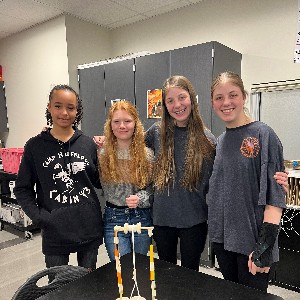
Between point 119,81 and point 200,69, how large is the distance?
3.23 feet

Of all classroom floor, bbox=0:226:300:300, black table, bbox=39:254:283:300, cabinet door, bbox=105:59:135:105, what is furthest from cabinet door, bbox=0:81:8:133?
black table, bbox=39:254:283:300

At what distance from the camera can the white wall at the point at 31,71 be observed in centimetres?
358

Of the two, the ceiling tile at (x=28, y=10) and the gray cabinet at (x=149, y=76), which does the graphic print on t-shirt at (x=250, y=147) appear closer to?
the gray cabinet at (x=149, y=76)

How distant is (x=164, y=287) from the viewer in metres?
1.09

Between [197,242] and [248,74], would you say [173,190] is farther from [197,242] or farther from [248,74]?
[248,74]

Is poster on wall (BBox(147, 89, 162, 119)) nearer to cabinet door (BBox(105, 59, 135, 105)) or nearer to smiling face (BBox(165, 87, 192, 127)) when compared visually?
cabinet door (BBox(105, 59, 135, 105))

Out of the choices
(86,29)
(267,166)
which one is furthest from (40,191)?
(86,29)

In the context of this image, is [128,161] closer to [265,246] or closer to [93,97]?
[265,246]

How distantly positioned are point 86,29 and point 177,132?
2.74m

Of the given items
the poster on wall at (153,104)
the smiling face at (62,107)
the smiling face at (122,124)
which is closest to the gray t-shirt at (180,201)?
the smiling face at (122,124)

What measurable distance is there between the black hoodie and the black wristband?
82cm

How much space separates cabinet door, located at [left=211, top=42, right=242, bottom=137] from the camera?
2.55 meters

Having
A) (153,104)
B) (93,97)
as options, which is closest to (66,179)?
(153,104)

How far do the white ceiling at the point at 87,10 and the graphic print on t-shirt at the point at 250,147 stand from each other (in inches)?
94.4
